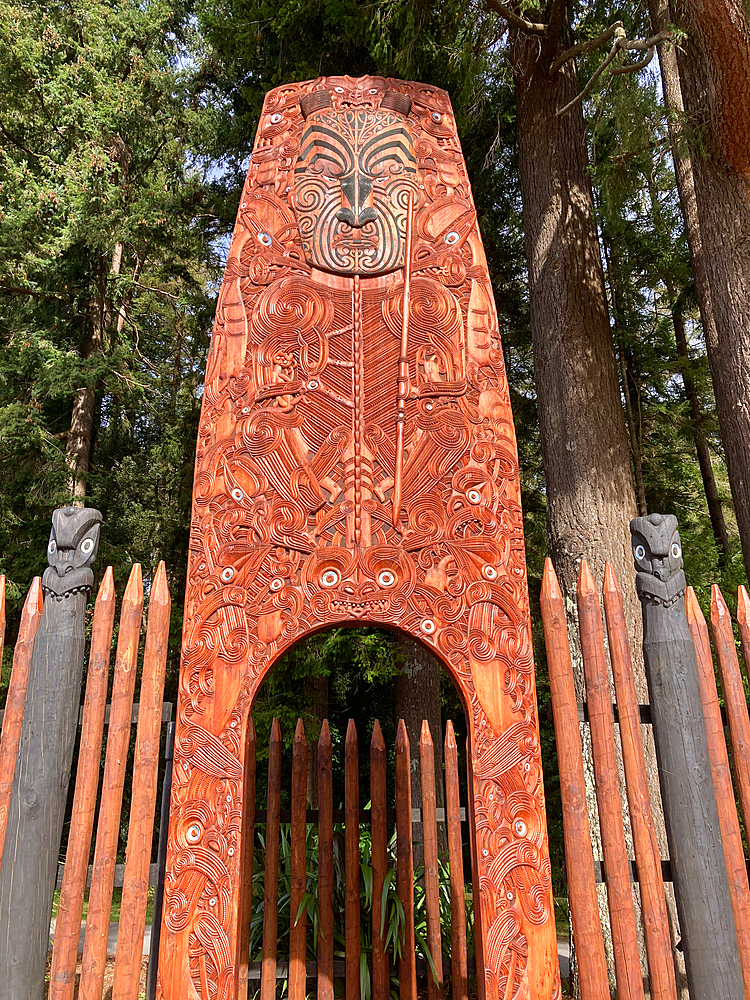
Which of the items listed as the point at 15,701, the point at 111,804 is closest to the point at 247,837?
the point at 111,804

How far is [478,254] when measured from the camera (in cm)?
404

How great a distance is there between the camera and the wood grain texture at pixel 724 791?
10.3 feet

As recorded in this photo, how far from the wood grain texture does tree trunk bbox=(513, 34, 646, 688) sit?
6.63ft

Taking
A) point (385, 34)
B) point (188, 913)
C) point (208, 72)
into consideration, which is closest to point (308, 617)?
point (188, 913)

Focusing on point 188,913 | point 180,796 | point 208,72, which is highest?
point 208,72

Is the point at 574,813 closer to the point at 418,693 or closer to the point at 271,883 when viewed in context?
the point at 271,883

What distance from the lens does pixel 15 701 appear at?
324 centimetres

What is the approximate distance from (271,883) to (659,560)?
263cm

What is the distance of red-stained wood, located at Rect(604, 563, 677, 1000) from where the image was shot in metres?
3.01

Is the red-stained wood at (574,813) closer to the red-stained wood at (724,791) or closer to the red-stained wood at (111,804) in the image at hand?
the red-stained wood at (724,791)

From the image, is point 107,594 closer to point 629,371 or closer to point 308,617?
point 308,617

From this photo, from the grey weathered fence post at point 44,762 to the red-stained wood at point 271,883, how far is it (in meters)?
1.17

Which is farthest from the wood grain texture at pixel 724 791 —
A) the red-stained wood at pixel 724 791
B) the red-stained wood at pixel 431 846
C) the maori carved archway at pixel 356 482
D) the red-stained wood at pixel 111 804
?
the red-stained wood at pixel 111 804

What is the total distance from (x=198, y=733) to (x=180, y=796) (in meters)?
0.26
